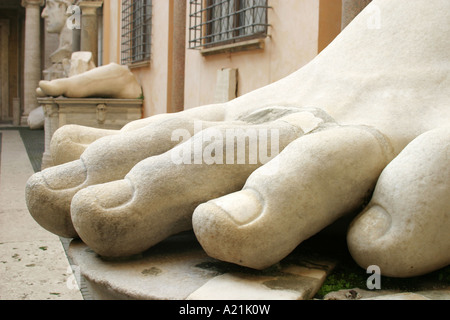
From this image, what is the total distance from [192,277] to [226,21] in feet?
14.5

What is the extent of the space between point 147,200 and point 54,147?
0.74 metres

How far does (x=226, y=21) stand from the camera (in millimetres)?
5531

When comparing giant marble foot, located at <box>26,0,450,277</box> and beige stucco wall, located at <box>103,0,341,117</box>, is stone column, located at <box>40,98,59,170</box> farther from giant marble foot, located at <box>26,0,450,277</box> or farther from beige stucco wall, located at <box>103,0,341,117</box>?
giant marble foot, located at <box>26,0,450,277</box>

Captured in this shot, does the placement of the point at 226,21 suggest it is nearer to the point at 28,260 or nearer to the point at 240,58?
the point at 240,58

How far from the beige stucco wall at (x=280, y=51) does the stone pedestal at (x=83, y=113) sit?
2032 mm

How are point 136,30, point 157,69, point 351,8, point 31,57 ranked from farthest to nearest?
point 31,57, point 136,30, point 157,69, point 351,8

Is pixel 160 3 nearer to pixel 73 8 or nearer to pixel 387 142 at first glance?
pixel 73 8

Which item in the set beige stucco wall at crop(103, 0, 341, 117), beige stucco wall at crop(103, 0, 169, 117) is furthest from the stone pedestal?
beige stucco wall at crop(103, 0, 341, 117)

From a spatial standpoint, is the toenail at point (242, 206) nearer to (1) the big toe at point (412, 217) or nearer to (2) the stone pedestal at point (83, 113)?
(1) the big toe at point (412, 217)

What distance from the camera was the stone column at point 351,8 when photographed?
10.8 feet

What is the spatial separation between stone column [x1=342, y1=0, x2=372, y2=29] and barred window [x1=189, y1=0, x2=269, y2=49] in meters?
0.99

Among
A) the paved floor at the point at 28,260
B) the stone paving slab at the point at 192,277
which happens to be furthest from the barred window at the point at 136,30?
the stone paving slab at the point at 192,277

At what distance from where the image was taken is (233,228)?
1.34m

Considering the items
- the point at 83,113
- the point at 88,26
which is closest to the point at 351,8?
the point at 83,113
